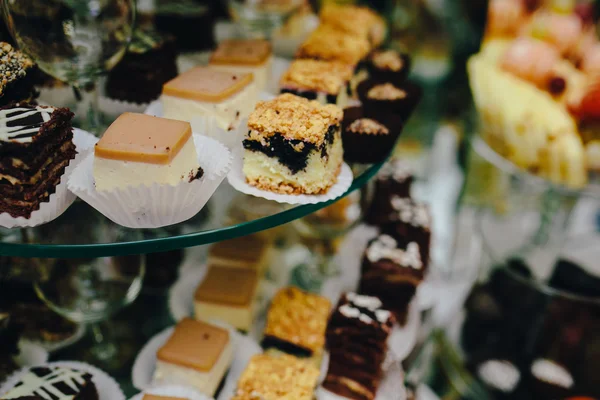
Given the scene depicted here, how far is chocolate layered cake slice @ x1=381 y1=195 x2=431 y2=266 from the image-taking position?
1.99 m

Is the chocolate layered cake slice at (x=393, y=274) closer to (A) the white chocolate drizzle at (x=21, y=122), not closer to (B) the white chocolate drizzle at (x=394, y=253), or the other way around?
(B) the white chocolate drizzle at (x=394, y=253)

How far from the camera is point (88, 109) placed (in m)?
1.59

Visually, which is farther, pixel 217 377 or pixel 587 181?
pixel 587 181

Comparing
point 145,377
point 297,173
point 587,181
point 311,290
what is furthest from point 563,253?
point 145,377

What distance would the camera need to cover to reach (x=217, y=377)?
1.65 meters

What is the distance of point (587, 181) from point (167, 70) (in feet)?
5.68

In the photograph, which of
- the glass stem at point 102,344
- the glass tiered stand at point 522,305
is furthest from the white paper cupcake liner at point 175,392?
the glass tiered stand at point 522,305

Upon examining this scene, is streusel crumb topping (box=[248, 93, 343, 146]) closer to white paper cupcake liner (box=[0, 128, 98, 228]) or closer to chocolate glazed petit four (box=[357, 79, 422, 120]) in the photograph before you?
chocolate glazed petit four (box=[357, 79, 422, 120])

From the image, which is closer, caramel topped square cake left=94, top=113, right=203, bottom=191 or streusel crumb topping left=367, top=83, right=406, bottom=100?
caramel topped square cake left=94, top=113, right=203, bottom=191

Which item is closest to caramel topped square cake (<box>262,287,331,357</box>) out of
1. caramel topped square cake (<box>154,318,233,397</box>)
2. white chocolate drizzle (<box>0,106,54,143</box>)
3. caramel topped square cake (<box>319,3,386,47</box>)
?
caramel topped square cake (<box>154,318,233,397</box>)

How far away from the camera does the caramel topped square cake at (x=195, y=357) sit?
1571 millimetres

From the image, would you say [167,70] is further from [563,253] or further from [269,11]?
[563,253]

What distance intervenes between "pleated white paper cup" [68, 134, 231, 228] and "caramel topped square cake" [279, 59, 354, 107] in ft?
A: 1.45

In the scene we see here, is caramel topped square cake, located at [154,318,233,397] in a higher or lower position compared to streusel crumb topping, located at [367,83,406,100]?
lower
